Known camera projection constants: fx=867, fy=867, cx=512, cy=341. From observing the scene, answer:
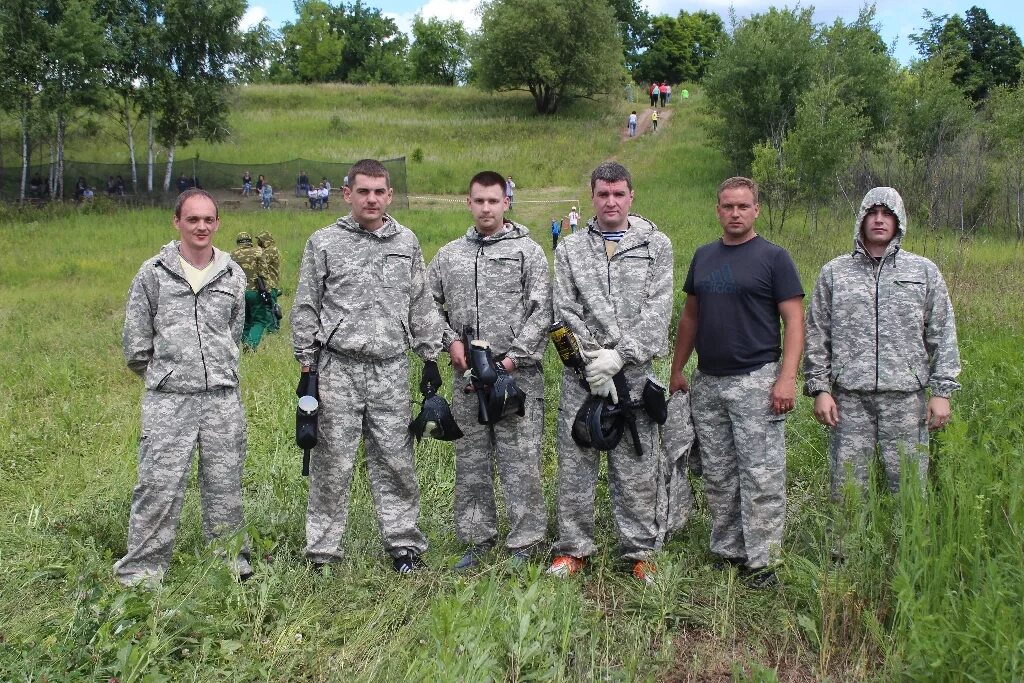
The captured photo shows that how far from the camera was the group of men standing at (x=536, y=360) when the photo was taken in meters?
4.04

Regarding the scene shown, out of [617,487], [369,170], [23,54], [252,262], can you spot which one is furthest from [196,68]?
[617,487]

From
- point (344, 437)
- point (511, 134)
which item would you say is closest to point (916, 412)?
point (344, 437)

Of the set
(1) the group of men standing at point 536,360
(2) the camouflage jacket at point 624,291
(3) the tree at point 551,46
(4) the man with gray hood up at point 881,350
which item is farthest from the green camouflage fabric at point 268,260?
(3) the tree at point 551,46

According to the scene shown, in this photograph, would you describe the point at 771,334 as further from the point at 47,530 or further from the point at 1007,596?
the point at 47,530

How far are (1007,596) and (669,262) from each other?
2.00m

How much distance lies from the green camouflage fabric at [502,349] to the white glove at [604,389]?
0.41 metres

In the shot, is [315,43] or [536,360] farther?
[315,43]

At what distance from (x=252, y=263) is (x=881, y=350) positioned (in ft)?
22.7

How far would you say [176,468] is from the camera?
398 centimetres

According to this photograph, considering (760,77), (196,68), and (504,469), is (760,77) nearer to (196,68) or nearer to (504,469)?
(196,68)

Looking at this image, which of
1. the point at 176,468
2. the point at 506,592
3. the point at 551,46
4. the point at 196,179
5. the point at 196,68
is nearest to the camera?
the point at 506,592

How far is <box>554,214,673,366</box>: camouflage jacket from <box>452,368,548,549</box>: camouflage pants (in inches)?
15.8

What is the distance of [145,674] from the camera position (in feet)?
9.89

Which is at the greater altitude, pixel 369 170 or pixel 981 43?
pixel 981 43
